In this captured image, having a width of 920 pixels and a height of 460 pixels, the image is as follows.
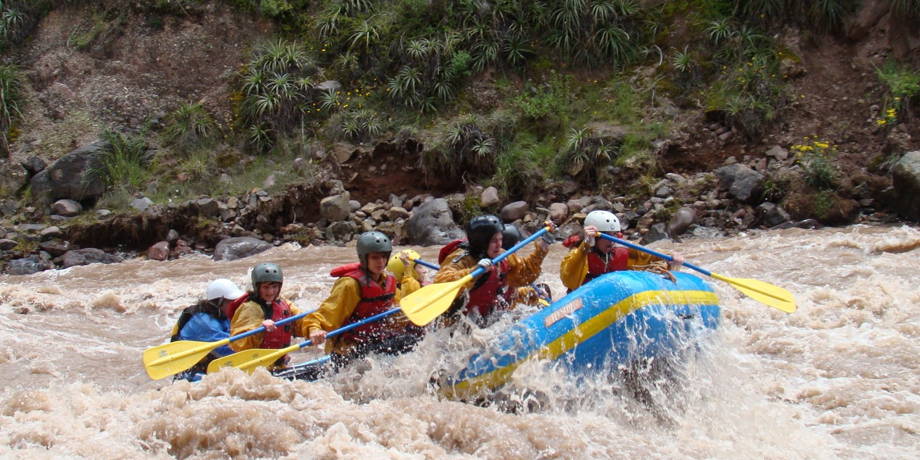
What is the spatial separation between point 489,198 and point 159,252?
5.38 m

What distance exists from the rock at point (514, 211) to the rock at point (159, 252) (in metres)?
5.43

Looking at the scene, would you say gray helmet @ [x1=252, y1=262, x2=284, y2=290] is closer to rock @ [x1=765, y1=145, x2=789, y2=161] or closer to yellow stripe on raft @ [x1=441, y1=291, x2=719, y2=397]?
yellow stripe on raft @ [x1=441, y1=291, x2=719, y2=397]

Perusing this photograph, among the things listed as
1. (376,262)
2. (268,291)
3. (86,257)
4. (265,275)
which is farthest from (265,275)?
(86,257)

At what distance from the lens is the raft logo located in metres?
4.17

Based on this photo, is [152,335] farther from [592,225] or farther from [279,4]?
[279,4]

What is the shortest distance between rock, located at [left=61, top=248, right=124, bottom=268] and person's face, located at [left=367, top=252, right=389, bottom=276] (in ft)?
29.2

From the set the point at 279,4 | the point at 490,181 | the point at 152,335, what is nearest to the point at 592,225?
the point at 152,335

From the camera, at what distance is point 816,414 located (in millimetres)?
4191

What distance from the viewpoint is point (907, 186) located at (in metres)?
9.42

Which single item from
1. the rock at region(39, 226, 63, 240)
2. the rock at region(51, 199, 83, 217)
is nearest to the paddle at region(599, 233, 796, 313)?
the rock at region(39, 226, 63, 240)

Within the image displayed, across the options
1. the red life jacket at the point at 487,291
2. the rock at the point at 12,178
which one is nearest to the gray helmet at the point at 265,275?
the red life jacket at the point at 487,291

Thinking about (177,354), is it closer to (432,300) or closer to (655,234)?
(432,300)

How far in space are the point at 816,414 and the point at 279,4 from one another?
14.7 m

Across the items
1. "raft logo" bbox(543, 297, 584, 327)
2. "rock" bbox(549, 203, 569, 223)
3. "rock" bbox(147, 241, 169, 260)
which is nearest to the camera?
"raft logo" bbox(543, 297, 584, 327)
